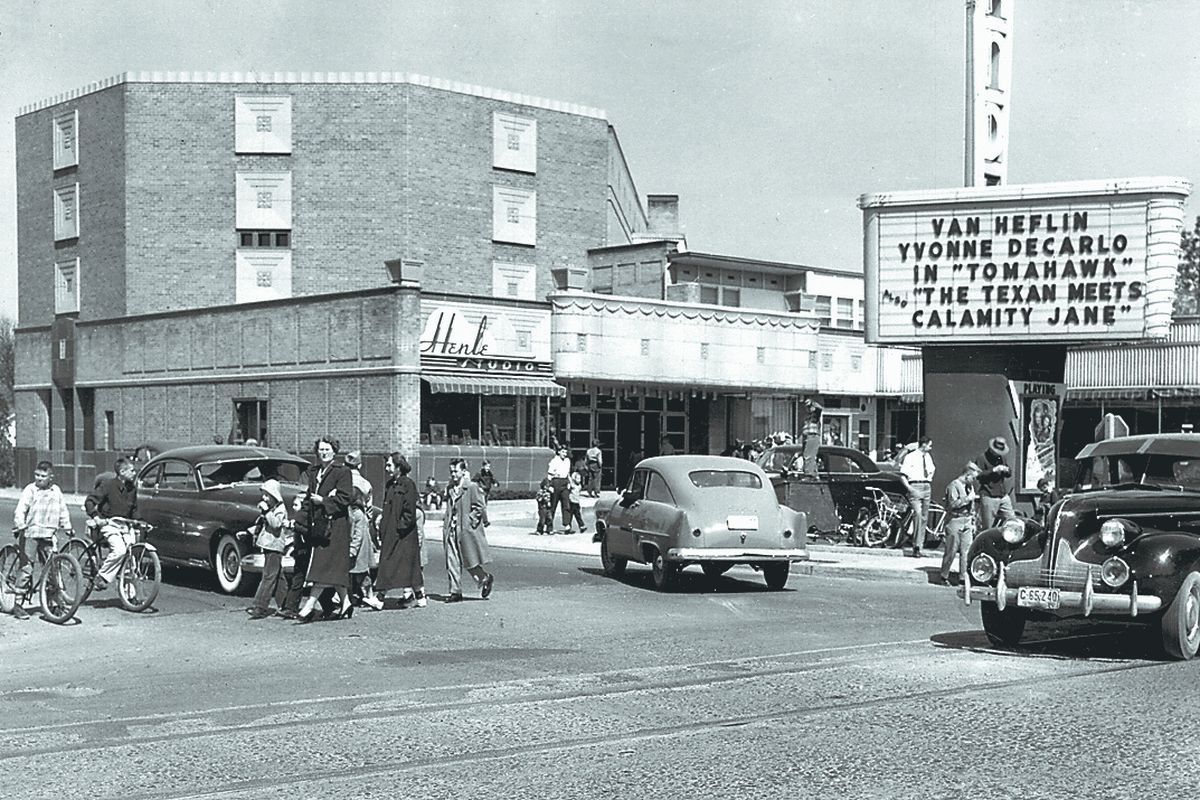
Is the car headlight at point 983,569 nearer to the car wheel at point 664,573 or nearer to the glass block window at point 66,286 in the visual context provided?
the car wheel at point 664,573

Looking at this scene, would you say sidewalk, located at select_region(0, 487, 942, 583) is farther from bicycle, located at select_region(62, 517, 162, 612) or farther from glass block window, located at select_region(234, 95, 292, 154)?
glass block window, located at select_region(234, 95, 292, 154)

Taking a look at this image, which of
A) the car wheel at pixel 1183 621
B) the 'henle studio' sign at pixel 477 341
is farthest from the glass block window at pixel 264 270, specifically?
the car wheel at pixel 1183 621

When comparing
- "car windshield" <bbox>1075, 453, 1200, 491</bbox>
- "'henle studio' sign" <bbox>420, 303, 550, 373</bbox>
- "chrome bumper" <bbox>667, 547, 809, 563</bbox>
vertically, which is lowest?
"chrome bumper" <bbox>667, 547, 809, 563</bbox>

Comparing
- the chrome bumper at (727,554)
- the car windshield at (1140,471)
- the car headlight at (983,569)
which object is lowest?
the chrome bumper at (727,554)

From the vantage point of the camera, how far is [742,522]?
16.5 m

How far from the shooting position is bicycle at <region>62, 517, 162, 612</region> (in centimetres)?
1445

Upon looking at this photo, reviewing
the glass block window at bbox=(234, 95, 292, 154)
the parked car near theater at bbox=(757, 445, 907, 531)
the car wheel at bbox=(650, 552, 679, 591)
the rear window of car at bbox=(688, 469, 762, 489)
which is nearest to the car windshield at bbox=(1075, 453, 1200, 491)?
the rear window of car at bbox=(688, 469, 762, 489)

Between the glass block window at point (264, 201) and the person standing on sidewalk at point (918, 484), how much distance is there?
27207 millimetres

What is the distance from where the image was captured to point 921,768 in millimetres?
7066

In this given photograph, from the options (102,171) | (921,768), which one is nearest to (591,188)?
(102,171)

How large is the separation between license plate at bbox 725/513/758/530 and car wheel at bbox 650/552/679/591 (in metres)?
0.86

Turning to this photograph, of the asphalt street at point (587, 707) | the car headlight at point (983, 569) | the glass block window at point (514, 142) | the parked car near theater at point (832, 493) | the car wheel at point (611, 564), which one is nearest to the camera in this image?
the asphalt street at point (587, 707)

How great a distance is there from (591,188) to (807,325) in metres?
10.4

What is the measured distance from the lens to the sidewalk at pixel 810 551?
19.2 m
